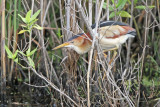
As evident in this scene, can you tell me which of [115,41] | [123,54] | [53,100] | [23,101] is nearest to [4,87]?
[23,101]

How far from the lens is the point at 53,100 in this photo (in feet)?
13.2

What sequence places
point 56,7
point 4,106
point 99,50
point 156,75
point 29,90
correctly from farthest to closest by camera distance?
point 56,7 < point 156,75 < point 29,90 < point 4,106 < point 99,50

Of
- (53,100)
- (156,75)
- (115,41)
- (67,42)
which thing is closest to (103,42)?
(115,41)

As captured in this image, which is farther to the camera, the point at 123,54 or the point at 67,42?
the point at 123,54

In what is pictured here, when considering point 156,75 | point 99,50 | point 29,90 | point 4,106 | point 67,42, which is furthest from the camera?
point 156,75

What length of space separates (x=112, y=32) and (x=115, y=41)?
0.32 ft

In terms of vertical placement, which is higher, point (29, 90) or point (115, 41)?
point (115, 41)

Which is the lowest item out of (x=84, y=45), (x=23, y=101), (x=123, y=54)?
(x=23, y=101)

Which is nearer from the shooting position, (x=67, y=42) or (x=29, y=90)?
(x=67, y=42)

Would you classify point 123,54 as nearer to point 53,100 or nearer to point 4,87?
point 53,100

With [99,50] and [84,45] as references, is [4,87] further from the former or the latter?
[99,50]

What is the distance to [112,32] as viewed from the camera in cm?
344

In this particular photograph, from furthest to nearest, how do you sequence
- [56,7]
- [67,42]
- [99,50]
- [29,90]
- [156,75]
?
1. [56,7]
2. [156,75]
3. [29,90]
4. [67,42]
5. [99,50]

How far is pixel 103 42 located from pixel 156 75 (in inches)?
68.1
